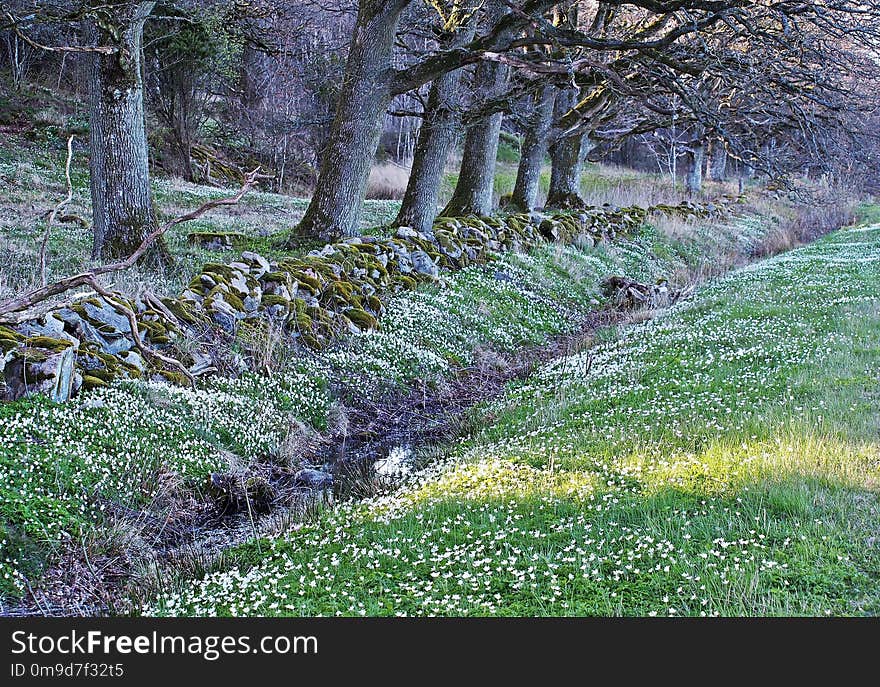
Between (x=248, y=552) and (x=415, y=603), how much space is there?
215cm

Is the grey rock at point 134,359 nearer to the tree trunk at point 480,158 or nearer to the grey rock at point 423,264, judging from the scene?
the grey rock at point 423,264

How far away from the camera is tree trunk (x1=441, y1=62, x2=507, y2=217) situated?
58.1ft

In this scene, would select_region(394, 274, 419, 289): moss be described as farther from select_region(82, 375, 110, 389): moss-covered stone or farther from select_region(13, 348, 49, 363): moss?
select_region(13, 348, 49, 363): moss

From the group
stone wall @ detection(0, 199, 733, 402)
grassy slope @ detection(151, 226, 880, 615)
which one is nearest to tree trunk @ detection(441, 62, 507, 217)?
stone wall @ detection(0, 199, 733, 402)

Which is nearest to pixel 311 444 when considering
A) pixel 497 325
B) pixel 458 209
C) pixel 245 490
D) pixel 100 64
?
pixel 245 490

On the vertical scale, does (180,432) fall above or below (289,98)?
below

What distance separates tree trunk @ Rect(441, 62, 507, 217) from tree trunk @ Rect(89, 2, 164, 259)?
8.67 metres

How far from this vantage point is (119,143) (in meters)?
11.4

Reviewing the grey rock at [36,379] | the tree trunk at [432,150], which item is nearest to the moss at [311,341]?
the grey rock at [36,379]

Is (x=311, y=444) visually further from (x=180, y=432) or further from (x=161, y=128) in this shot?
(x=161, y=128)

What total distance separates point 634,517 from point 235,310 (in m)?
6.54

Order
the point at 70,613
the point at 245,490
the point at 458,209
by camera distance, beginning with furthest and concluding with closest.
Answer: the point at 458,209 → the point at 245,490 → the point at 70,613

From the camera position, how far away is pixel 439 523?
5555 mm

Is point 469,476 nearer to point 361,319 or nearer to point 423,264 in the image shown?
point 361,319
